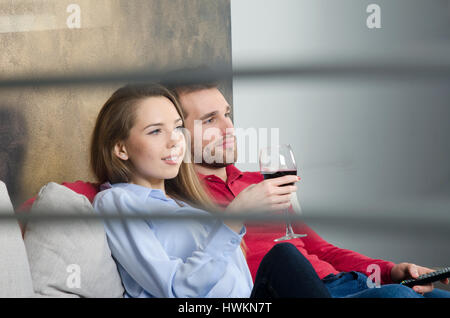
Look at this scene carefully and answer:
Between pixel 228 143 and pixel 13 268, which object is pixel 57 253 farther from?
pixel 228 143

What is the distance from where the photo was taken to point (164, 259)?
104 centimetres

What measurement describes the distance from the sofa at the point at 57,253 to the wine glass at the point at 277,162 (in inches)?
16.3

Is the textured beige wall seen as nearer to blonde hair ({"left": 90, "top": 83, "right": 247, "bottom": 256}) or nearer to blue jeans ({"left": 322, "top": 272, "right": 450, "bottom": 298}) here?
blonde hair ({"left": 90, "top": 83, "right": 247, "bottom": 256})

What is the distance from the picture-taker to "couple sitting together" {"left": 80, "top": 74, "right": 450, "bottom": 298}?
1.03 m

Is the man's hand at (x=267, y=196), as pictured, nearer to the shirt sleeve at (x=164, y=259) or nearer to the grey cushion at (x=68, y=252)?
the shirt sleeve at (x=164, y=259)

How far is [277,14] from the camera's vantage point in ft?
4.12

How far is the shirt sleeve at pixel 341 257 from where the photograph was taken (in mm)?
1196

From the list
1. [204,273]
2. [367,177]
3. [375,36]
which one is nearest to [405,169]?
[367,177]

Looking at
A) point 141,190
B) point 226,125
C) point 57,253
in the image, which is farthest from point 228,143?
point 57,253

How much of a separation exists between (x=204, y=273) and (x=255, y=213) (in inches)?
6.9

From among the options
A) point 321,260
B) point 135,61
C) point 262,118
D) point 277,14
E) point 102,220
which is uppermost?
point 277,14

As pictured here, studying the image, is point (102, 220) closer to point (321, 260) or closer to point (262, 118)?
point (262, 118)

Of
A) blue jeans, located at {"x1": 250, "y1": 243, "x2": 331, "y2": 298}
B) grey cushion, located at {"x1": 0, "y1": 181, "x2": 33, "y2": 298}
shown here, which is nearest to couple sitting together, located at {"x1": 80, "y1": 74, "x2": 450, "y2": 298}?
blue jeans, located at {"x1": 250, "y1": 243, "x2": 331, "y2": 298}

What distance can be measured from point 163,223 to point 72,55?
52 centimetres
